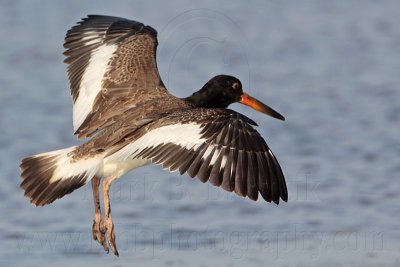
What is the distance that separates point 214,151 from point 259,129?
489cm

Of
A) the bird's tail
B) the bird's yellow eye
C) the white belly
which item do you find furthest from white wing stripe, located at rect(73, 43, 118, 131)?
the bird's yellow eye

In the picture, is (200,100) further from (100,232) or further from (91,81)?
(100,232)

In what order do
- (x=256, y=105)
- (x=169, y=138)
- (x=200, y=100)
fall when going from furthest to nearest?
1. (x=256, y=105)
2. (x=200, y=100)
3. (x=169, y=138)

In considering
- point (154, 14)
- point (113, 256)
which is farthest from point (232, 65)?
point (113, 256)

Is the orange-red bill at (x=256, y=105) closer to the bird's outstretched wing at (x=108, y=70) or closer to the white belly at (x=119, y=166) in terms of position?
the bird's outstretched wing at (x=108, y=70)

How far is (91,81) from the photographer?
34.4 ft

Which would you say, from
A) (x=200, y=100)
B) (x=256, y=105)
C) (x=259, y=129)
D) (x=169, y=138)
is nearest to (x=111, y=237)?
(x=169, y=138)

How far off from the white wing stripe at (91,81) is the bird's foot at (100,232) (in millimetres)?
1013

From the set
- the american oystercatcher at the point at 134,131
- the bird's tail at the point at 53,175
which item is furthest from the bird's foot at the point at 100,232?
the bird's tail at the point at 53,175

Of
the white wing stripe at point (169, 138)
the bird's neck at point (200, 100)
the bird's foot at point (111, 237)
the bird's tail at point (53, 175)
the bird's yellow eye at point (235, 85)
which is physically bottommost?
the bird's foot at point (111, 237)

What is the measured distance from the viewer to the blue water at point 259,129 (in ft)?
33.3

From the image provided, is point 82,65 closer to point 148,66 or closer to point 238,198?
point 148,66

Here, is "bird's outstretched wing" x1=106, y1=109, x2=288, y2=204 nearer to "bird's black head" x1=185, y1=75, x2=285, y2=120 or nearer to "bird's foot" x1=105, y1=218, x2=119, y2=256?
"bird's foot" x1=105, y1=218, x2=119, y2=256

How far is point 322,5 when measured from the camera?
1833cm
